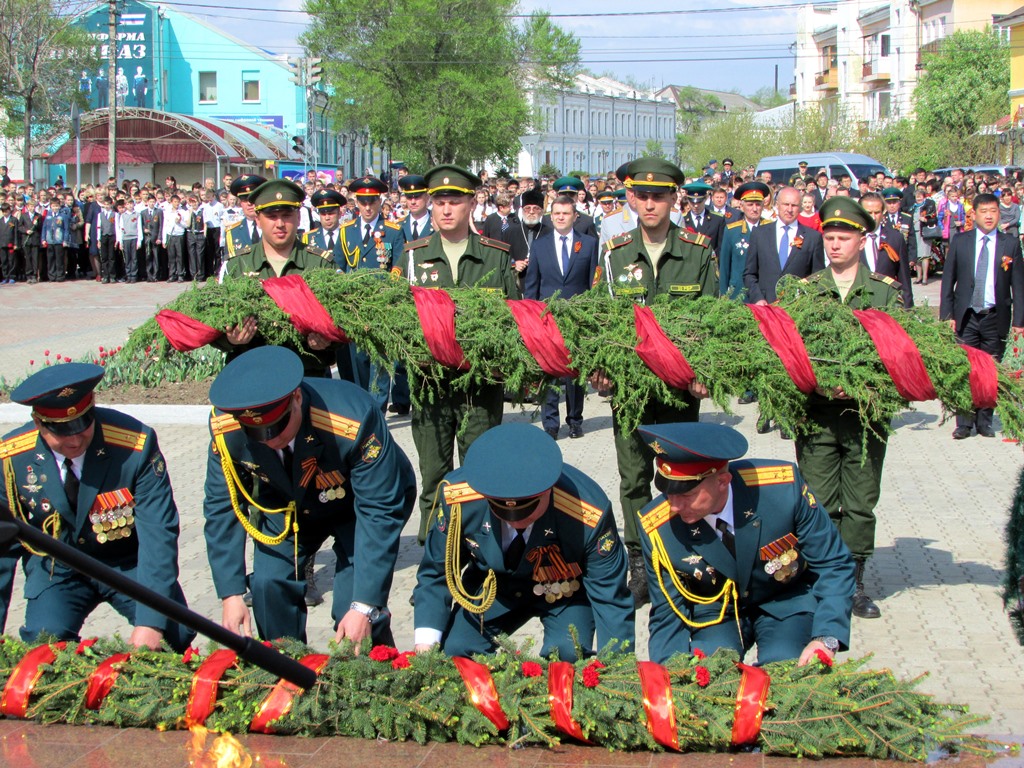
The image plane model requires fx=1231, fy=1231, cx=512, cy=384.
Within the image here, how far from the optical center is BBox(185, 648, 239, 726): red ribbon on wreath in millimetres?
Result: 3916

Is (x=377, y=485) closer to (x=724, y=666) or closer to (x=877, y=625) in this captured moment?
(x=724, y=666)

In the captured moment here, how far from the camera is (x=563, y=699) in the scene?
150 inches

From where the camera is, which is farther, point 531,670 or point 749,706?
point 531,670

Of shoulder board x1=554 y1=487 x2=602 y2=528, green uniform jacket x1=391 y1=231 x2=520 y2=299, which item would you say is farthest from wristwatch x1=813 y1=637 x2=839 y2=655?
green uniform jacket x1=391 y1=231 x2=520 y2=299

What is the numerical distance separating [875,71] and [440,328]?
64950 mm

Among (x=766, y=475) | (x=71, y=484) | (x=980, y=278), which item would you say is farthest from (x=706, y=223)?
(x=71, y=484)

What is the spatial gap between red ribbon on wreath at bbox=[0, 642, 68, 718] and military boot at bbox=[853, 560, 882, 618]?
3902 mm

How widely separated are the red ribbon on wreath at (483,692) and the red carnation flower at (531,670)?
106 millimetres

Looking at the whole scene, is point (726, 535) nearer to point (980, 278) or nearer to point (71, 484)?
point (71, 484)

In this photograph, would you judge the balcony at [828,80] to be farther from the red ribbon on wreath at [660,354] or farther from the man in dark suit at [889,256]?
the red ribbon on wreath at [660,354]

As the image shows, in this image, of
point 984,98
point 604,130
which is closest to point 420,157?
point 984,98

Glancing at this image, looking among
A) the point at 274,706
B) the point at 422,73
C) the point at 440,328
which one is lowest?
the point at 274,706

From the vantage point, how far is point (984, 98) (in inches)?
1763

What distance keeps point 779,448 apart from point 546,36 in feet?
197
